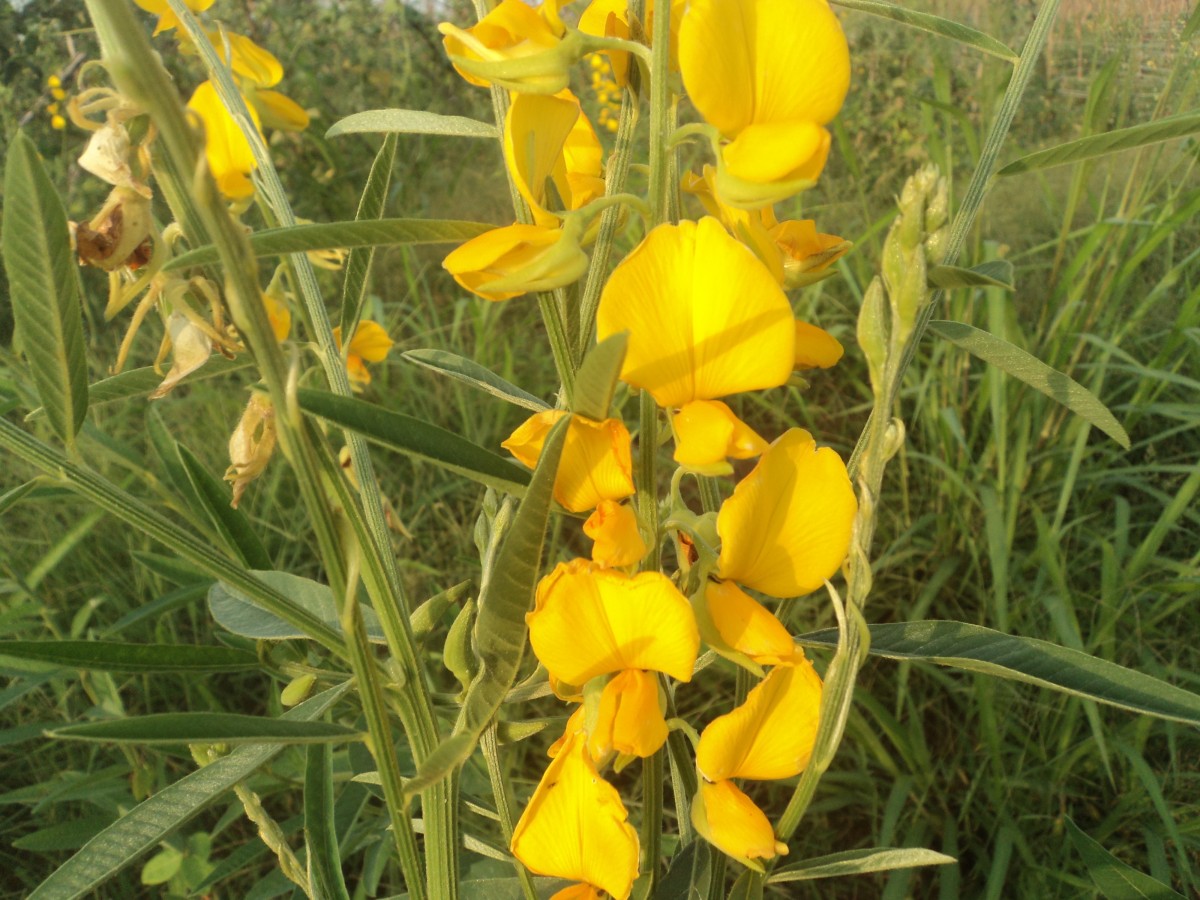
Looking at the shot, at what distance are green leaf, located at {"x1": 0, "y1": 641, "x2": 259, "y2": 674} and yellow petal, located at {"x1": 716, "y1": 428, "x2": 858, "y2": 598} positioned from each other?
273 millimetres

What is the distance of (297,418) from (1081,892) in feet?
4.78

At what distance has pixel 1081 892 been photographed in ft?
4.77

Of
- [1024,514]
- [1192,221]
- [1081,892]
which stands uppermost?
[1192,221]

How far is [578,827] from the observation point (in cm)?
58

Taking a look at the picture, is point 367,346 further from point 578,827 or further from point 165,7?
point 578,827

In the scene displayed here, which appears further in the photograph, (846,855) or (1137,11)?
(1137,11)

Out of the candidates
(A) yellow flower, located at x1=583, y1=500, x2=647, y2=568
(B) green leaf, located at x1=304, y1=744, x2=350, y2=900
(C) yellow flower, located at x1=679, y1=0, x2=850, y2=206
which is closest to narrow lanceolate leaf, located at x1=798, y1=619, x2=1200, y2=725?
(A) yellow flower, located at x1=583, y1=500, x2=647, y2=568

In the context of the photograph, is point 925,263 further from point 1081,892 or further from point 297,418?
point 1081,892

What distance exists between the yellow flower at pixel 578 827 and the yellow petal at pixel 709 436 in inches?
6.7

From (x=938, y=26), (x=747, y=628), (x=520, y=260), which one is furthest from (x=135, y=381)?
(x=938, y=26)

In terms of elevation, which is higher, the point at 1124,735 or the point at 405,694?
the point at 405,694

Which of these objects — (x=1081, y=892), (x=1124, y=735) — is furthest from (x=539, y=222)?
(x=1124, y=735)

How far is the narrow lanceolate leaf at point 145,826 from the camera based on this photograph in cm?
54

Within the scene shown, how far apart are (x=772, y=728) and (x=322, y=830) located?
319 mm
